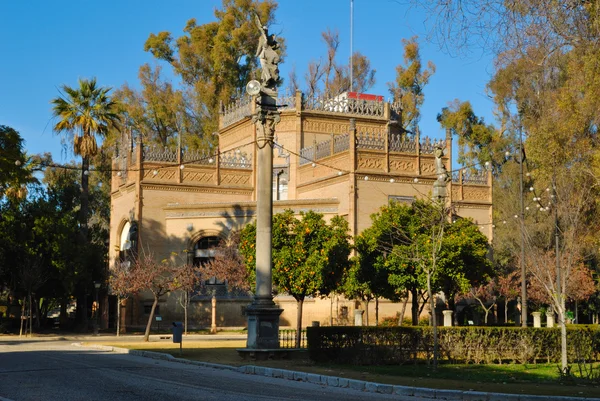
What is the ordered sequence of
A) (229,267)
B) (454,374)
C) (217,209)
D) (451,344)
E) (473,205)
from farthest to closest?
(473,205) → (217,209) → (229,267) → (451,344) → (454,374)

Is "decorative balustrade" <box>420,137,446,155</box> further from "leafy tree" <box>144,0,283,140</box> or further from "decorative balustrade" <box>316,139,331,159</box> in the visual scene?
"leafy tree" <box>144,0,283,140</box>

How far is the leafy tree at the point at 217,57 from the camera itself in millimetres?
57750

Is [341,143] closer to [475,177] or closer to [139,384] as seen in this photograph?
[475,177]

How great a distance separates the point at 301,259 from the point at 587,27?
15.8 meters

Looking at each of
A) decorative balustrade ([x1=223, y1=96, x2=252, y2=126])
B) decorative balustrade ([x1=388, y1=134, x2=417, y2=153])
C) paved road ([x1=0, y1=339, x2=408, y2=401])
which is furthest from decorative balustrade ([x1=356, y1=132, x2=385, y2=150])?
paved road ([x1=0, y1=339, x2=408, y2=401])

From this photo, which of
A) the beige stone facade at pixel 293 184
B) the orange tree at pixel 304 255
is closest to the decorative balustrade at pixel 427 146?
the beige stone facade at pixel 293 184

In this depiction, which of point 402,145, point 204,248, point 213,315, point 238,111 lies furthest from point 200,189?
point 402,145

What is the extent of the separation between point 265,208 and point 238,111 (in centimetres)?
2646

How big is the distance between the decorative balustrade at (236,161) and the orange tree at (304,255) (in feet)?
56.3

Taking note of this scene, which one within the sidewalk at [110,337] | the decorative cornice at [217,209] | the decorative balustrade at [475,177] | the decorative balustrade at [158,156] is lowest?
the sidewalk at [110,337]

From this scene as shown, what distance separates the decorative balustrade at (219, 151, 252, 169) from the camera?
4388 centimetres

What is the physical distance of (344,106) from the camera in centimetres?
4475

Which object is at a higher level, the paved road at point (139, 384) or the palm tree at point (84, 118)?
the palm tree at point (84, 118)

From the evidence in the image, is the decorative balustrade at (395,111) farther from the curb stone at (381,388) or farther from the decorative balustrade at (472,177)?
the curb stone at (381,388)
